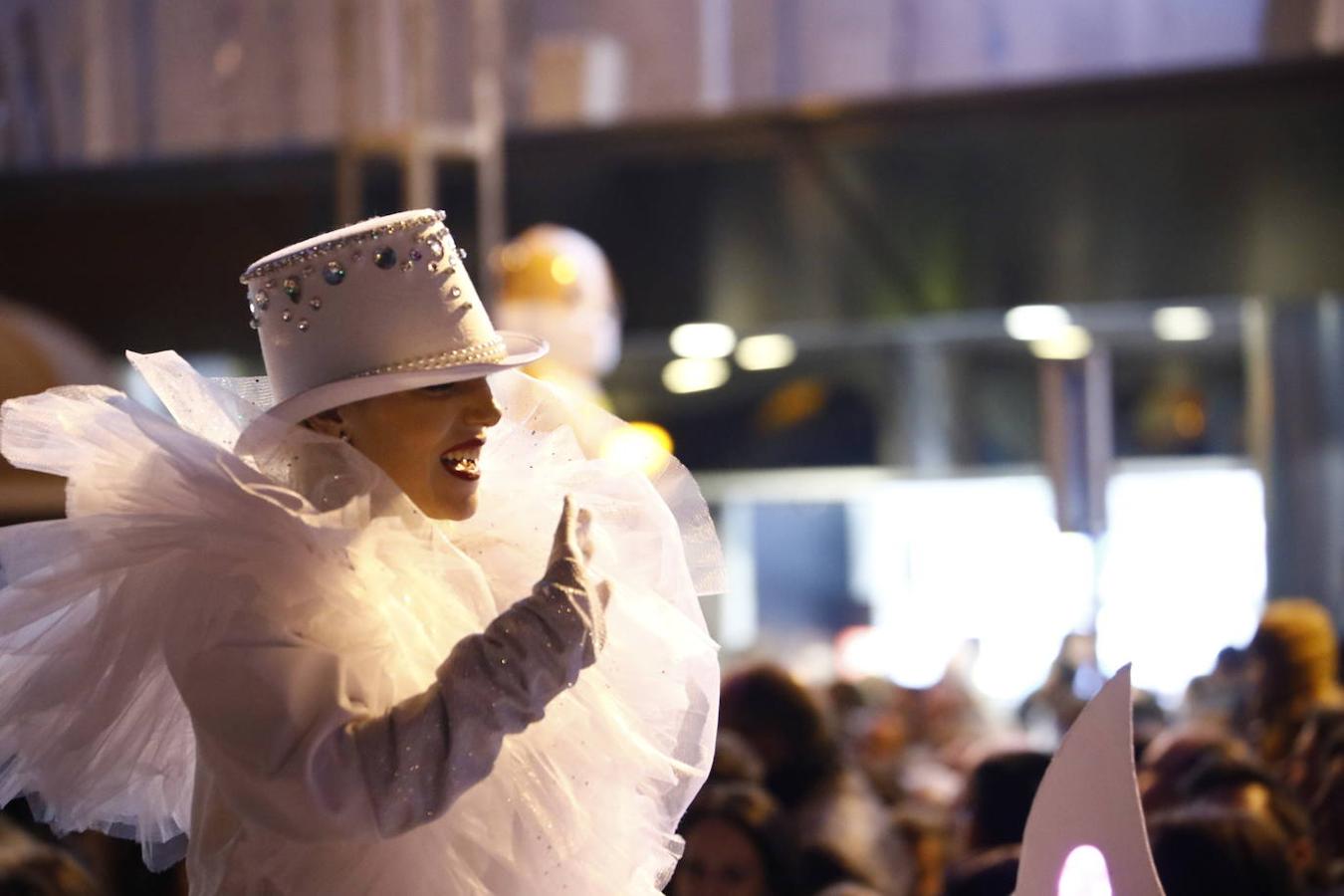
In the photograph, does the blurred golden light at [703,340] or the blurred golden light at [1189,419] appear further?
the blurred golden light at [1189,419]

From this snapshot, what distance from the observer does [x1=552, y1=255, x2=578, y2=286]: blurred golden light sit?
14.7 feet

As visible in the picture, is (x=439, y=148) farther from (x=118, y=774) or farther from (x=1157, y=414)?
(x=1157, y=414)

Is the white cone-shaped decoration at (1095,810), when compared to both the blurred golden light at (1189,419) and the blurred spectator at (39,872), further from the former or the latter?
the blurred golden light at (1189,419)

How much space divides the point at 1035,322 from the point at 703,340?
1.28 m

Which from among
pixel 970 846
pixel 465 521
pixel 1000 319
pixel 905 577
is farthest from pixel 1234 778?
pixel 905 577

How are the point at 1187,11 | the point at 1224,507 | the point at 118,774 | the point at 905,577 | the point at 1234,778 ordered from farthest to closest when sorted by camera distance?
1. the point at 905,577
2. the point at 1224,507
3. the point at 1187,11
4. the point at 1234,778
5. the point at 118,774

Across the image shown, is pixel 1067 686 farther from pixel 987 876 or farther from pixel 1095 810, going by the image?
pixel 1095 810

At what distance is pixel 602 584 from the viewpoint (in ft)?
5.03

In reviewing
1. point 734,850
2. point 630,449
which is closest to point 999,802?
point 734,850

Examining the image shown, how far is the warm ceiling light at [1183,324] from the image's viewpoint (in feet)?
22.0

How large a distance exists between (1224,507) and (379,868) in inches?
248

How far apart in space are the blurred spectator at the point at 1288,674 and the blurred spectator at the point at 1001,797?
3.45 feet

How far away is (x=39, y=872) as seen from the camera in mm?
2408

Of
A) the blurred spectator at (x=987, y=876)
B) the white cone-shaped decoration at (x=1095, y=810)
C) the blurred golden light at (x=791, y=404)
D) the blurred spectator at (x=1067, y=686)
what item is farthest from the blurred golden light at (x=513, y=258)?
the blurred golden light at (x=791, y=404)
